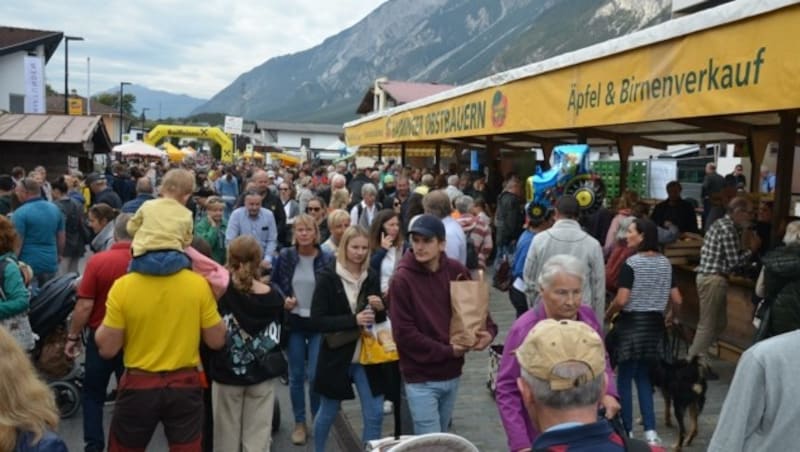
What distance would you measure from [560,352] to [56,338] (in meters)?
5.02

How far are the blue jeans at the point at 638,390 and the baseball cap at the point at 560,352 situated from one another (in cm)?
327

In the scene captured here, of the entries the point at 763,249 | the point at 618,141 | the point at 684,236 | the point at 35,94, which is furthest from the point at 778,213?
the point at 35,94

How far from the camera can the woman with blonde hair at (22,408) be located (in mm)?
2061

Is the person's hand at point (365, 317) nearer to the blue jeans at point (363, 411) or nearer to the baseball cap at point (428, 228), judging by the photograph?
the blue jeans at point (363, 411)

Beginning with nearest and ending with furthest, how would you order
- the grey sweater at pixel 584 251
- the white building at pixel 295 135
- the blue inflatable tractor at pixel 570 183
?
the grey sweater at pixel 584 251 → the blue inflatable tractor at pixel 570 183 → the white building at pixel 295 135

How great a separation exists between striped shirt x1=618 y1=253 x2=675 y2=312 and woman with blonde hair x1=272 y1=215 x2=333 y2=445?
224 centimetres

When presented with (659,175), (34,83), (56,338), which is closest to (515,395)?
(56,338)

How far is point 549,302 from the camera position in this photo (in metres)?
3.14

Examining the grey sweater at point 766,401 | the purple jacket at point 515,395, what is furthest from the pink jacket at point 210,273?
the grey sweater at point 766,401

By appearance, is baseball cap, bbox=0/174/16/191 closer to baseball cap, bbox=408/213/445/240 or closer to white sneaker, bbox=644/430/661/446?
baseball cap, bbox=408/213/445/240

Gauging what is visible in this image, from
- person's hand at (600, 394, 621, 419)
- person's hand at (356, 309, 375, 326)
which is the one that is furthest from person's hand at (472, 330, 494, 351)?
person's hand at (600, 394, 621, 419)

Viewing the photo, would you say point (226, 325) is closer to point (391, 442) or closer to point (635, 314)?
point (391, 442)

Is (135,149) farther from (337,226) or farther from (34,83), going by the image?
(337,226)

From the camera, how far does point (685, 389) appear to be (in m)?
5.03
